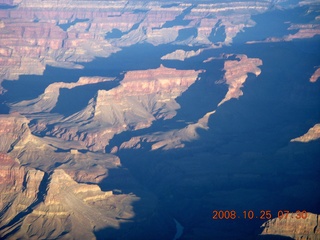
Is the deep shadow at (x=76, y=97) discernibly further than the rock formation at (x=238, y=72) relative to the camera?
No

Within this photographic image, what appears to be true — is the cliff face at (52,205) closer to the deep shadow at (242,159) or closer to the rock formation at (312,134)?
the deep shadow at (242,159)

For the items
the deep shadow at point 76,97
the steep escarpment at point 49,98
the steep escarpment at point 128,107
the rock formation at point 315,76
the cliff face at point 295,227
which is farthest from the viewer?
the steep escarpment at point 49,98

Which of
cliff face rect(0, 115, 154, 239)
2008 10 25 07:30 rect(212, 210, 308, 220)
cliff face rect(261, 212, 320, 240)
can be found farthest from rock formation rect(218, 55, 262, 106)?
cliff face rect(261, 212, 320, 240)

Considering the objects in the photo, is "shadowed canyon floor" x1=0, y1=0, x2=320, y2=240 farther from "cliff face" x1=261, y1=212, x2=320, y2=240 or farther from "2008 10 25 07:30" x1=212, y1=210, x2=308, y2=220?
"2008 10 25 07:30" x1=212, y1=210, x2=308, y2=220

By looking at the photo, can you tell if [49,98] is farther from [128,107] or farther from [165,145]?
[165,145]

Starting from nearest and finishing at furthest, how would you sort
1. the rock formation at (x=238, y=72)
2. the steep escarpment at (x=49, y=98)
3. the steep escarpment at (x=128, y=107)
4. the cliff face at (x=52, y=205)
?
the cliff face at (x=52, y=205), the steep escarpment at (x=128, y=107), the rock formation at (x=238, y=72), the steep escarpment at (x=49, y=98)

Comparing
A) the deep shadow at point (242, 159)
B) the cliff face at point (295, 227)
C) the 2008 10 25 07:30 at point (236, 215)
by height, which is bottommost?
the cliff face at point (295, 227)

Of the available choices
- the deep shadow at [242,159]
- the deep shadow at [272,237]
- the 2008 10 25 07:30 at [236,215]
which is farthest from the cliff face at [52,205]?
the deep shadow at [272,237]

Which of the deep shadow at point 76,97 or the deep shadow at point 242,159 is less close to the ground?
the deep shadow at point 76,97
